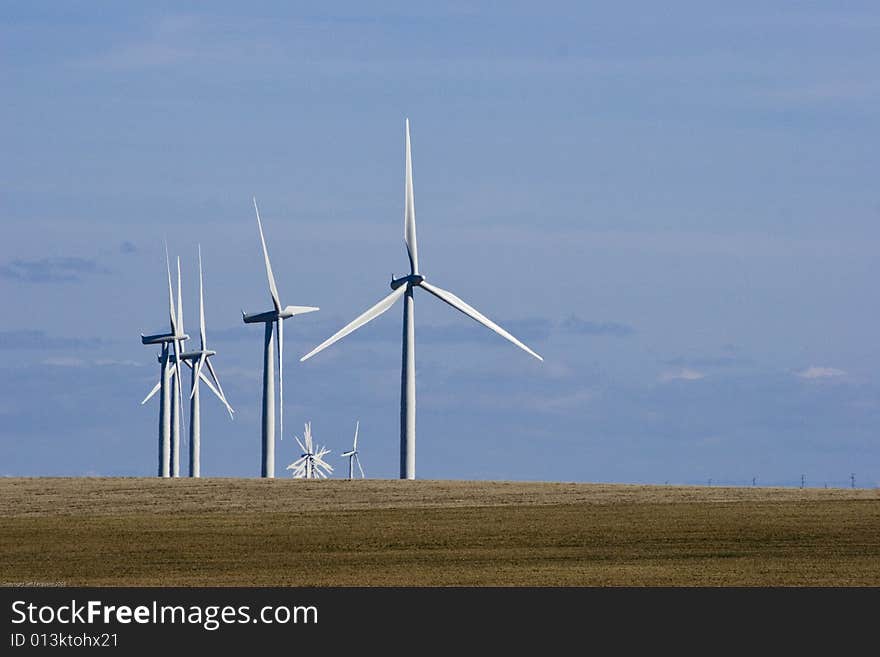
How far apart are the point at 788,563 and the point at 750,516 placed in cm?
1630

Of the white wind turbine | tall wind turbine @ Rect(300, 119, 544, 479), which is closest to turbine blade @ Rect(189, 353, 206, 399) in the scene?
the white wind turbine

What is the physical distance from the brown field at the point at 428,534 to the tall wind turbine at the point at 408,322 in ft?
8.14

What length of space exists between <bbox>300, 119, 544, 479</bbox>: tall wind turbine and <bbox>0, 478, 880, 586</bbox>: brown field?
→ 2.48 m

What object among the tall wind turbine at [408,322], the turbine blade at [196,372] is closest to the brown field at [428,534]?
the tall wind turbine at [408,322]

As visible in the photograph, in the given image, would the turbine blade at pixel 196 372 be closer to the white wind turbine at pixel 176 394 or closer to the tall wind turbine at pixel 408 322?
the white wind turbine at pixel 176 394

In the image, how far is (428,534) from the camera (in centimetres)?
5800

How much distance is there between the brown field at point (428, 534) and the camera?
4509cm

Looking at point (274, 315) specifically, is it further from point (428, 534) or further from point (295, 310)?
point (428, 534)

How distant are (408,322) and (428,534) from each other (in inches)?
→ 1077

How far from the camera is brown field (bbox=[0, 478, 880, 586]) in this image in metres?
45.1
